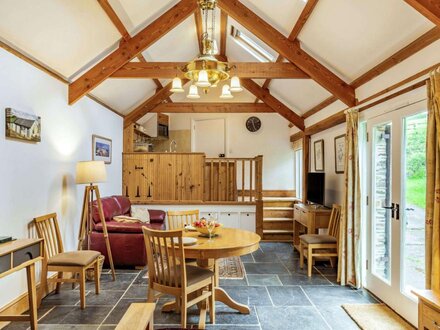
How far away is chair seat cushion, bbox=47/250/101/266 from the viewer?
3243mm

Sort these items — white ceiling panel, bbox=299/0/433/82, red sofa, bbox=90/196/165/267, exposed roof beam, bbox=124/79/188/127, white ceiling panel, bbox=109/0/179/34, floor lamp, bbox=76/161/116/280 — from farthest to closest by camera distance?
exposed roof beam, bbox=124/79/188/127 < red sofa, bbox=90/196/165/267 < floor lamp, bbox=76/161/116/280 < white ceiling panel, bbox=109/0/179/34 < white ceiling panel, bbox=299/0/433/82

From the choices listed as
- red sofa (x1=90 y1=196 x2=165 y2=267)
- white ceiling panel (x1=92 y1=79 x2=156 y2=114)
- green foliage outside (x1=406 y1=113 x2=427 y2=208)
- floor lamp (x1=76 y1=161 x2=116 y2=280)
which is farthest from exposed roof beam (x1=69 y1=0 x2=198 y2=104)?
green foliage outside (x1=406 y1=113 x2=427 y2=208)

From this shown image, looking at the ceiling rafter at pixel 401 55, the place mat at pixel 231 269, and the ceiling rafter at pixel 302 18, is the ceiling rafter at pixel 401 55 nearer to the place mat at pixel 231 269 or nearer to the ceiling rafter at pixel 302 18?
the ceiling rafter at pixel 302 18

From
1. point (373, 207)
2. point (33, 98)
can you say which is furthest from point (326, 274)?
point (33, 98)

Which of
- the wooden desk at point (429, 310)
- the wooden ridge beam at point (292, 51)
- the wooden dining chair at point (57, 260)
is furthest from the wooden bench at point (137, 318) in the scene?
the wooden ridge beam at point (292, 51)

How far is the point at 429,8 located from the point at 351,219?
95.6 inches

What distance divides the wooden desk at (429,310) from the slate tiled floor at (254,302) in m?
0.94

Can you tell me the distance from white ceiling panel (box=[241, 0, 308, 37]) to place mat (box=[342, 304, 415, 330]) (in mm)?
3447

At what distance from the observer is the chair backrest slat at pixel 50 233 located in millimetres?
3357

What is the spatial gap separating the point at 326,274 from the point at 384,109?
237cm

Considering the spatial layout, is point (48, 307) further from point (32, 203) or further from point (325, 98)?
point (325, 98)

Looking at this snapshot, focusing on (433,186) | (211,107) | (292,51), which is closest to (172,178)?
(211,107)

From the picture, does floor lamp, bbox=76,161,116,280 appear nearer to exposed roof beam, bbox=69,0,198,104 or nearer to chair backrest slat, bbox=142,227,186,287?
exposed roof beam, bbox=69,0,198,104

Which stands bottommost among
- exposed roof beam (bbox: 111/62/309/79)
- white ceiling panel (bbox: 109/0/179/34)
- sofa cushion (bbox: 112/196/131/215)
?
sofa cushion (bbox: 112/196/131/215)
